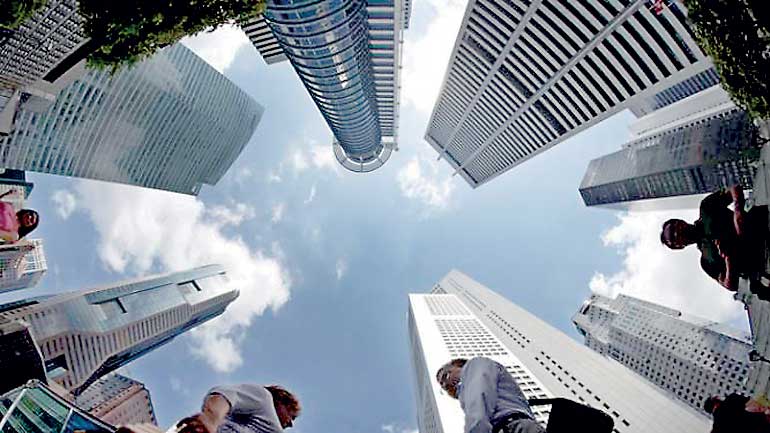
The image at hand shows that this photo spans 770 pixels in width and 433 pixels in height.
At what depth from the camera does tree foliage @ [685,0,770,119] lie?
22.0 feet

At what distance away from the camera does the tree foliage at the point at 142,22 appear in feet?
31.6

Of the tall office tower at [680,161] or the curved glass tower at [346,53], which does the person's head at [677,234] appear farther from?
the tall office tower at [680,161]

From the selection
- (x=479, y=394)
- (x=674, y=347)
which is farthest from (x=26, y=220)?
(x=674, y=347)

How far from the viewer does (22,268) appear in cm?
11706

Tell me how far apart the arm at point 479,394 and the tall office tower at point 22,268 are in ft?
379

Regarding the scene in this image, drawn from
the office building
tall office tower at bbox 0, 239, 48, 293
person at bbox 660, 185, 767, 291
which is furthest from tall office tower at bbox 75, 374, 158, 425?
person at bbox 660, 185, 767, 291

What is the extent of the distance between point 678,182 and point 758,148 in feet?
303

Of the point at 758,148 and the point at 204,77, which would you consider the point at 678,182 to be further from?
the point at 204,77

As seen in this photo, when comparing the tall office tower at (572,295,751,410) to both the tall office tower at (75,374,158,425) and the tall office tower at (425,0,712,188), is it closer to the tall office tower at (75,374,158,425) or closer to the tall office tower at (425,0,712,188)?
the tall office tower at (425,0,712,188)

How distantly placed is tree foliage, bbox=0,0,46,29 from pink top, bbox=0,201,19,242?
12.7 ft

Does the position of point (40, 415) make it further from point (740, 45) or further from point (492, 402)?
point (740, 45)

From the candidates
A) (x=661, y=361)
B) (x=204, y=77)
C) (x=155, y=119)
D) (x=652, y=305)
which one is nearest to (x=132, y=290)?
(x=155, y=119)

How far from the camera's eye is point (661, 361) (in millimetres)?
124250

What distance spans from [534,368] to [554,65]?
68447 mm
